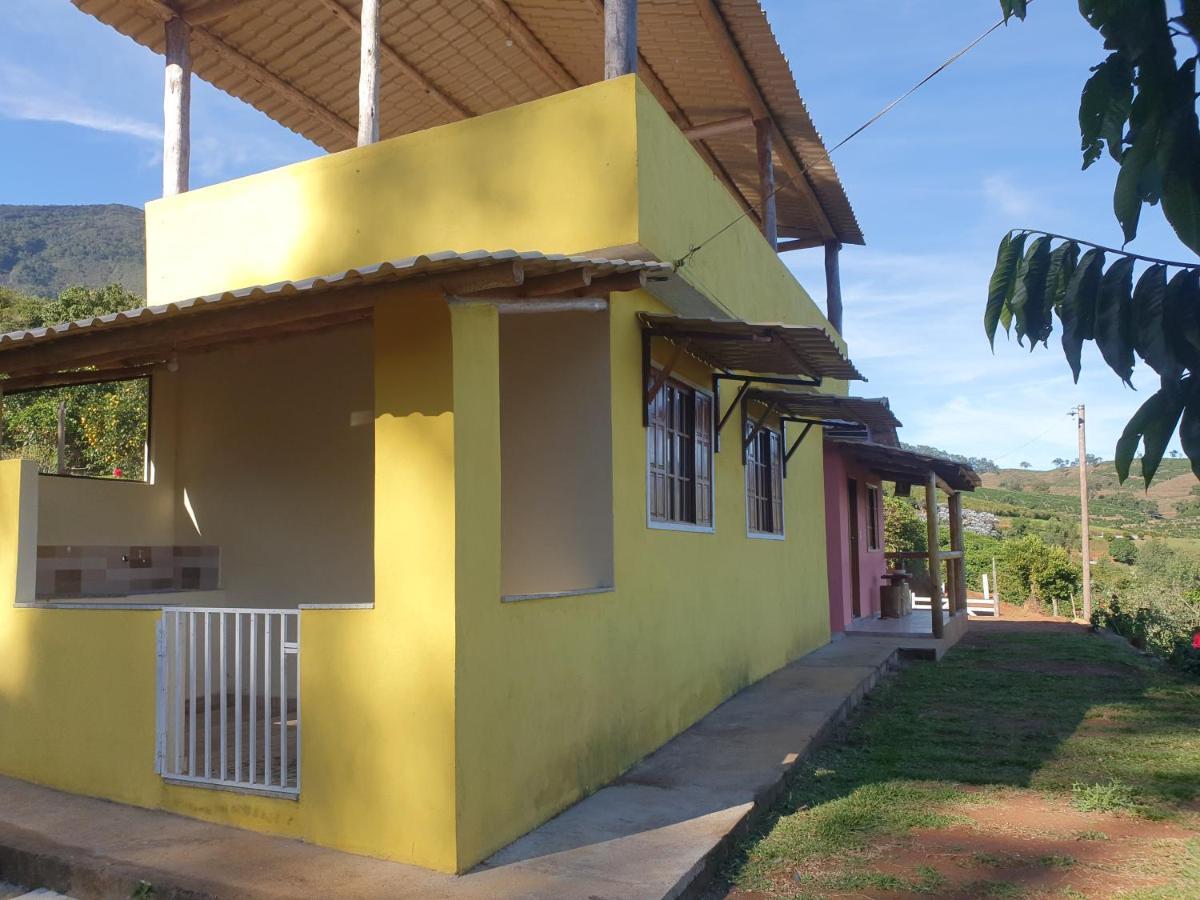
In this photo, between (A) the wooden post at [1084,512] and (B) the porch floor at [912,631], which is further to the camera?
(A) the wooden post at [1084,512]

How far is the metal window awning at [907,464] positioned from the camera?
13484 mm

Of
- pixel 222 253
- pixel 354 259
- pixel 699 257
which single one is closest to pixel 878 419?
pixel 699 257

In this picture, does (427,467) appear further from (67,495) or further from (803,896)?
(67,495)

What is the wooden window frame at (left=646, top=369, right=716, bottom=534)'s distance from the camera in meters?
7.48

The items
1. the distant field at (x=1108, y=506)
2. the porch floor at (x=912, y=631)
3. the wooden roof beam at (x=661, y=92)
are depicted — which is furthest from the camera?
the distant field at (x=1108, y=506)

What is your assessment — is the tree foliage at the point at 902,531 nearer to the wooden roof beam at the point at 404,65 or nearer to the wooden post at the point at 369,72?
the wooden roof beam at the point at 404,65

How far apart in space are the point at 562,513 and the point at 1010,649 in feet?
32.3

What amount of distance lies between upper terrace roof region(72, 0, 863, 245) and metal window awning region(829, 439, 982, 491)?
3.94 meters

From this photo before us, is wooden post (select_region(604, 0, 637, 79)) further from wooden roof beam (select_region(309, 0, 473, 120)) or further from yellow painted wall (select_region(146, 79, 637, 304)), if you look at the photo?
wooden roof beam (select_region(309, 0, 473, 120))

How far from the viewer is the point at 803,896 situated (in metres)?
4.56

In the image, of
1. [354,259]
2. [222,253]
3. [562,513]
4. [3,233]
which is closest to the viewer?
[562,513]

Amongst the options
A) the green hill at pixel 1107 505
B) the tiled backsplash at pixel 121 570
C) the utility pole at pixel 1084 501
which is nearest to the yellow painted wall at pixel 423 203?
the tiled backsplash at pixel 121 570

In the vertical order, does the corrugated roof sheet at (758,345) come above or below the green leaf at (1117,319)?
above

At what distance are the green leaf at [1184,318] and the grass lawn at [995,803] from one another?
3463 mm
